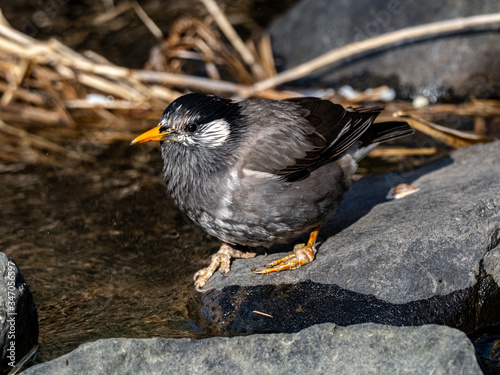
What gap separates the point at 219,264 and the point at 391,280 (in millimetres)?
1246

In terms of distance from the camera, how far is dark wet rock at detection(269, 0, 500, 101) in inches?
283

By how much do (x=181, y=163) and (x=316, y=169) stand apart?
95 centimetres

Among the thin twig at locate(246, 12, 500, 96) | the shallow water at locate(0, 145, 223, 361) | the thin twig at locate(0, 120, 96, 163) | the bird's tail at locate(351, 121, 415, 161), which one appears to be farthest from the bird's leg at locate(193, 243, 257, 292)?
the thin twig at locate(246, 12, 500, 96)

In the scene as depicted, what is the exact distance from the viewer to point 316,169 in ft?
14.4

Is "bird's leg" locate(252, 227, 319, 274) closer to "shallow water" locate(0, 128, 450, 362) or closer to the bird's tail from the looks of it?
"shallow water" locate(0, 128, 450, 362)

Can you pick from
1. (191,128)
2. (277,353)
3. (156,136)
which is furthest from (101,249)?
(277,353)

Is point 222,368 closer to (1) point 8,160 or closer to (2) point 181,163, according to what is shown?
(2) point 181,163

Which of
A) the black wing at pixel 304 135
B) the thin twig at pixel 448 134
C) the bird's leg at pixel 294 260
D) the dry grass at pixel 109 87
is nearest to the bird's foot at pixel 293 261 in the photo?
the bird's leg at pixel 294 260

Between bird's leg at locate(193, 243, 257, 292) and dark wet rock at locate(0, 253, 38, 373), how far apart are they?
3.64 feet

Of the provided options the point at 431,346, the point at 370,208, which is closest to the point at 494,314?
the point at 431,346

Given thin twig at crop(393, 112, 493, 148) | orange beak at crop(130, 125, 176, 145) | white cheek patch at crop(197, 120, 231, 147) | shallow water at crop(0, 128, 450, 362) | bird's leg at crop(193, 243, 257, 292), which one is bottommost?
thin twig at crop(393, 112, 493, 148)

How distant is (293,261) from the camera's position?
419cm

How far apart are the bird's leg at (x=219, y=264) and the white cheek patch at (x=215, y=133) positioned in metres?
0.78

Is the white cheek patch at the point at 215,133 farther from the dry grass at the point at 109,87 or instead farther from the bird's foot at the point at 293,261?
the dry grass at the point at 109,87
